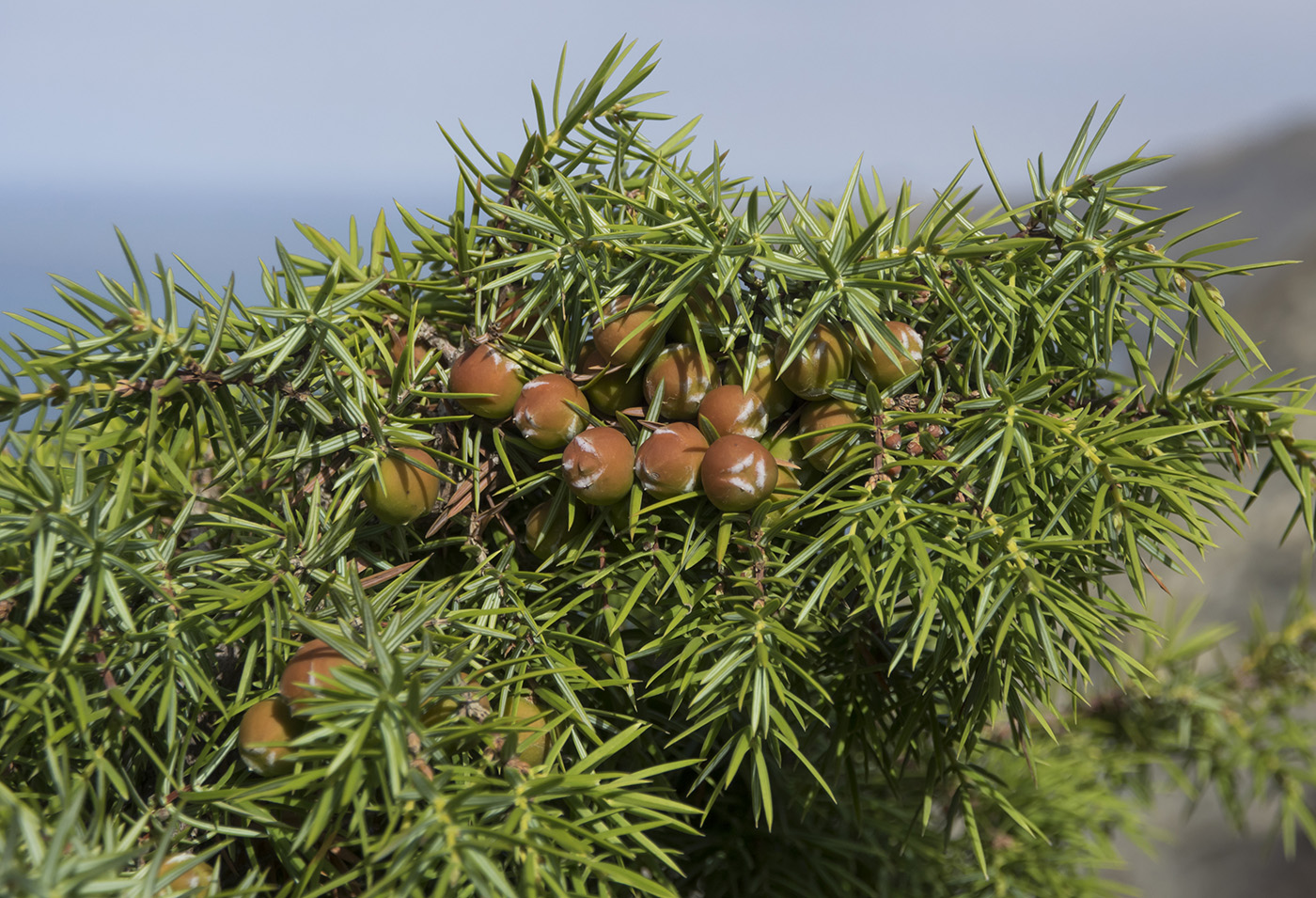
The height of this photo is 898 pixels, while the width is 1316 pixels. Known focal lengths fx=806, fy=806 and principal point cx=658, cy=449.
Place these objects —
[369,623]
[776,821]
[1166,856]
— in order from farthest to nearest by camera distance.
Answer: [1166,856]
[776,821]
[369,623]

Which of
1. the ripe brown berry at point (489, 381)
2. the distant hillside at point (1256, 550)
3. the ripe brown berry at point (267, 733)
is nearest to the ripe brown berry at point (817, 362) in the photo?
the ripe brown berry at point (489, 381)

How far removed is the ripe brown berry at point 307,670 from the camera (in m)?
0.27

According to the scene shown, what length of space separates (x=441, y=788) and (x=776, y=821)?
380 millimetres

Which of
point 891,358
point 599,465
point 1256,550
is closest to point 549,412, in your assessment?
point 599,465

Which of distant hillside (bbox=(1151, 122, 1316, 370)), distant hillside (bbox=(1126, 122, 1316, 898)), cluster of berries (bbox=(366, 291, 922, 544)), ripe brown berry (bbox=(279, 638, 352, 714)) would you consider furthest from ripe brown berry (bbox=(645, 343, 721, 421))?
distant hillside (bbox=(1151, 122, 1316, 370))

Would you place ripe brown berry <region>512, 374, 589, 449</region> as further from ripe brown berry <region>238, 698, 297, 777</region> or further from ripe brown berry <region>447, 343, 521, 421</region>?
ripe brown berry <region>238, 698, 297, 777</region>

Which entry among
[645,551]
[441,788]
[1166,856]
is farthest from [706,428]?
[1166,856]

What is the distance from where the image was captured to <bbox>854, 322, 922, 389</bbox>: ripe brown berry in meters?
0.32

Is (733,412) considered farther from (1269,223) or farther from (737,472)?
(1269,223)

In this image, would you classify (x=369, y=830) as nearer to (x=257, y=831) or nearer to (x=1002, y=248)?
(x=257, y=831)

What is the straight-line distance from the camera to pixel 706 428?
322 mm

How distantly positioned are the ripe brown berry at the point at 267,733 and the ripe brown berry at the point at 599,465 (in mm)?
131

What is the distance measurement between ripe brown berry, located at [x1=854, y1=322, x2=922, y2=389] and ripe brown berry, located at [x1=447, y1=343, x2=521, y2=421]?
0.14m

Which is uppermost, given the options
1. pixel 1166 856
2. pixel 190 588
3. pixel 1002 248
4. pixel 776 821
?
pixel 1002 248
